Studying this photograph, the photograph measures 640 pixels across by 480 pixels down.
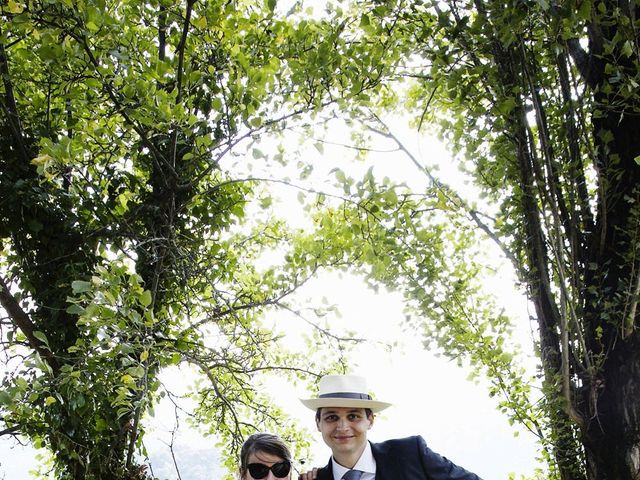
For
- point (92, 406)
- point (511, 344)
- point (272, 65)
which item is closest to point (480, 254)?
point (511, 344)

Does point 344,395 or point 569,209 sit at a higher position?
point 569,209

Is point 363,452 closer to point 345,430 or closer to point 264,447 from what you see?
point 345,430

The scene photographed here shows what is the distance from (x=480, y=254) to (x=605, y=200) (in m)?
1.55

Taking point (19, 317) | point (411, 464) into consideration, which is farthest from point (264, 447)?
point (19, 317)

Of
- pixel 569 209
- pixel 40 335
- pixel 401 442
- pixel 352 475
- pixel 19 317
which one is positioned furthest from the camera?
pixel 19 317

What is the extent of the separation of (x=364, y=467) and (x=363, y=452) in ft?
0.20

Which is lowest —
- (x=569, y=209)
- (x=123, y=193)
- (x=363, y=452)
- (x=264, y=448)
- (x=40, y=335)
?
(x=363, y=452)

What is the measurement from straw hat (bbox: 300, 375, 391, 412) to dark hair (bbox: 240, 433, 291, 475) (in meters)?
0.22

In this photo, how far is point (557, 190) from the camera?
3.59 meters

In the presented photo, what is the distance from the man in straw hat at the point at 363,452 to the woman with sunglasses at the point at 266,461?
149mm

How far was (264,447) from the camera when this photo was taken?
273 centimetres

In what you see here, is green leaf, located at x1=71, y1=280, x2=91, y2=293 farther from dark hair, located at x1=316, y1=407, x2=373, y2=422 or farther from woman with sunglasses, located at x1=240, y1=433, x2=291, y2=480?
dark hair, located at x1=316, y1=407, x2=373, y2=422

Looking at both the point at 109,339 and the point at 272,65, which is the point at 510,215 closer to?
the point at 272,65

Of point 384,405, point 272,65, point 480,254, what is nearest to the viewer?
point 384,405
